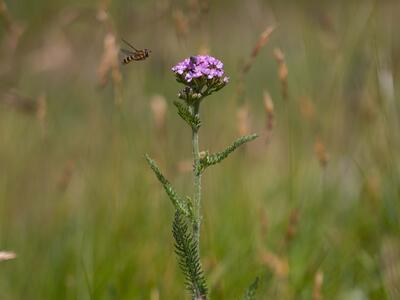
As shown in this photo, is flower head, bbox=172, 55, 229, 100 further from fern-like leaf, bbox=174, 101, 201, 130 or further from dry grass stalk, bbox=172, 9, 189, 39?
dry grass stalk, bbox=172, 9, 189, 39

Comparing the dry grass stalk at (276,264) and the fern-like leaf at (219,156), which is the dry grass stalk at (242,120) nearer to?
the dry grass stalk at (276,264)

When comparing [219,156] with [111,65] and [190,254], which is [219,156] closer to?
[190,254]

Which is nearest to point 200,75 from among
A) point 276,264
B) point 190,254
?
point 190,254

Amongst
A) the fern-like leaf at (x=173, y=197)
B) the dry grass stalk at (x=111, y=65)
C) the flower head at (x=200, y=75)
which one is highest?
the dry grass stalk at (x=111, y=65)

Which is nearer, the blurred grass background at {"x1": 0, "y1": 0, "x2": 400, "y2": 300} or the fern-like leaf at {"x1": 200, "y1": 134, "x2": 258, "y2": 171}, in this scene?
the fern-like leaf at {"x1": 200, "y1": 134, "x2": 258, "y2": 171}

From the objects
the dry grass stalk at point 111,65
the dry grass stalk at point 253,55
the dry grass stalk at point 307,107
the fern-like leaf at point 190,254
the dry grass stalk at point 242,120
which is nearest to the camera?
the fern-like leaf at point 190,254

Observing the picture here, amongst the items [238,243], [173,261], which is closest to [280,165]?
[238,243]

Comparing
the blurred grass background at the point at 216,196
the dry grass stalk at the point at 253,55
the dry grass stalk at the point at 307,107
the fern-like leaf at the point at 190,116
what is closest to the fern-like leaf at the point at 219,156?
the fern-like leaf at the point at 190,116

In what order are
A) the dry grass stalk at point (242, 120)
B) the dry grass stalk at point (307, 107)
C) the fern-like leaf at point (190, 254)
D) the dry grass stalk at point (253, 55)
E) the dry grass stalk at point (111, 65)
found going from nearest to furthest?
1. the fern-like leaf at point (190, 254)
2. the dry grass stalk at point (253, 55)
3. the dry grass stalk at point (242, 120)
4. the dry grass stalk at point (111, 65)
5. the dry grass stalk at point (307, 107)

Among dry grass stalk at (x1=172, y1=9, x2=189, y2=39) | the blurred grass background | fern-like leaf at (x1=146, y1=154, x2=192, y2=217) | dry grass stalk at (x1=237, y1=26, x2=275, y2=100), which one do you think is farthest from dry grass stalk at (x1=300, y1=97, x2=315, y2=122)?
fern-like leaf at (x1=146, y1=154, x2=192, y2=217)
